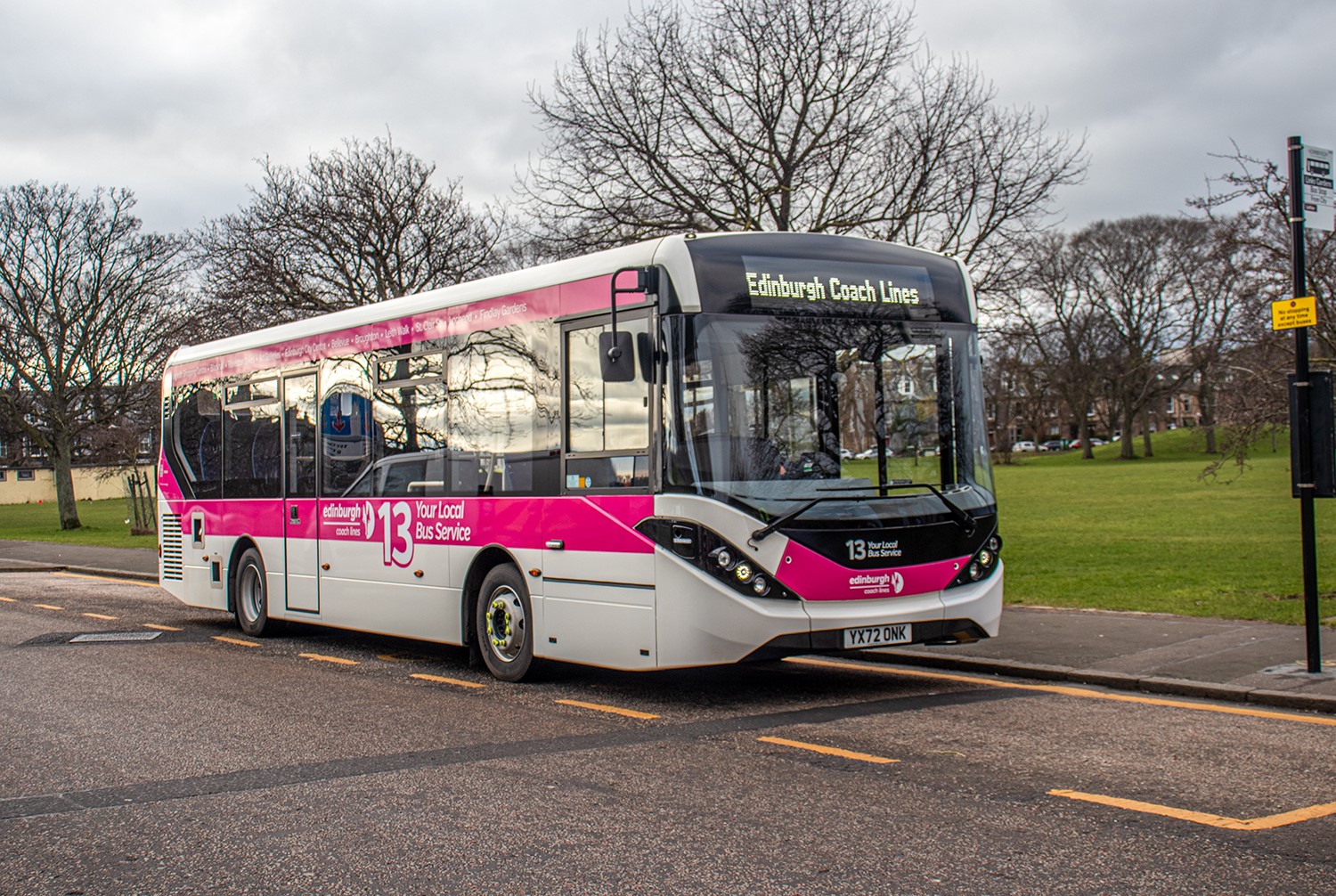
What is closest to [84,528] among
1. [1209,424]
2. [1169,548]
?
[1169,548]

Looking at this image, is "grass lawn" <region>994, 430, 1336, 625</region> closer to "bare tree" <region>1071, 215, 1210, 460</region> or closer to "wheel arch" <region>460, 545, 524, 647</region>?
"wheel arch" <region>460, 545, 524, 647</region>

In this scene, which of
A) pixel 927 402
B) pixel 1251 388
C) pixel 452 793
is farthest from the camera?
pixel 1251 388

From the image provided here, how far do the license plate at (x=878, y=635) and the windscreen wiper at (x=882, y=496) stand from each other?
831 mm

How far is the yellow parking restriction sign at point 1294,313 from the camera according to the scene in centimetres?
896

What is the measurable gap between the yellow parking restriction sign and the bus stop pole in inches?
2.5

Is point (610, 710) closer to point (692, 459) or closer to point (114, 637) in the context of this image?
point (692, 459)

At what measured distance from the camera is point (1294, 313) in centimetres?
905

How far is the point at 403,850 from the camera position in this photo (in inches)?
213

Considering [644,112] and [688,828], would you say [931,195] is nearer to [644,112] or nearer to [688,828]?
[644,112]

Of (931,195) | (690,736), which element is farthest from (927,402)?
(931,195)

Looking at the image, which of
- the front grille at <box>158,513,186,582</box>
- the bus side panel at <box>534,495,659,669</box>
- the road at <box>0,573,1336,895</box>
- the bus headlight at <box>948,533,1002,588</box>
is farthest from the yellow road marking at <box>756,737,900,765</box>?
the front grille at <box>158,513,186,582</box>

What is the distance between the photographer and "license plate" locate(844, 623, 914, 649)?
862 centimetres

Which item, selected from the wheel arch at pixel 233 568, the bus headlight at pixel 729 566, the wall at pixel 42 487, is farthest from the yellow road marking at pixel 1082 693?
the wall at pixel 42 487

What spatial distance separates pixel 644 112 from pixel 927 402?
518 inches
